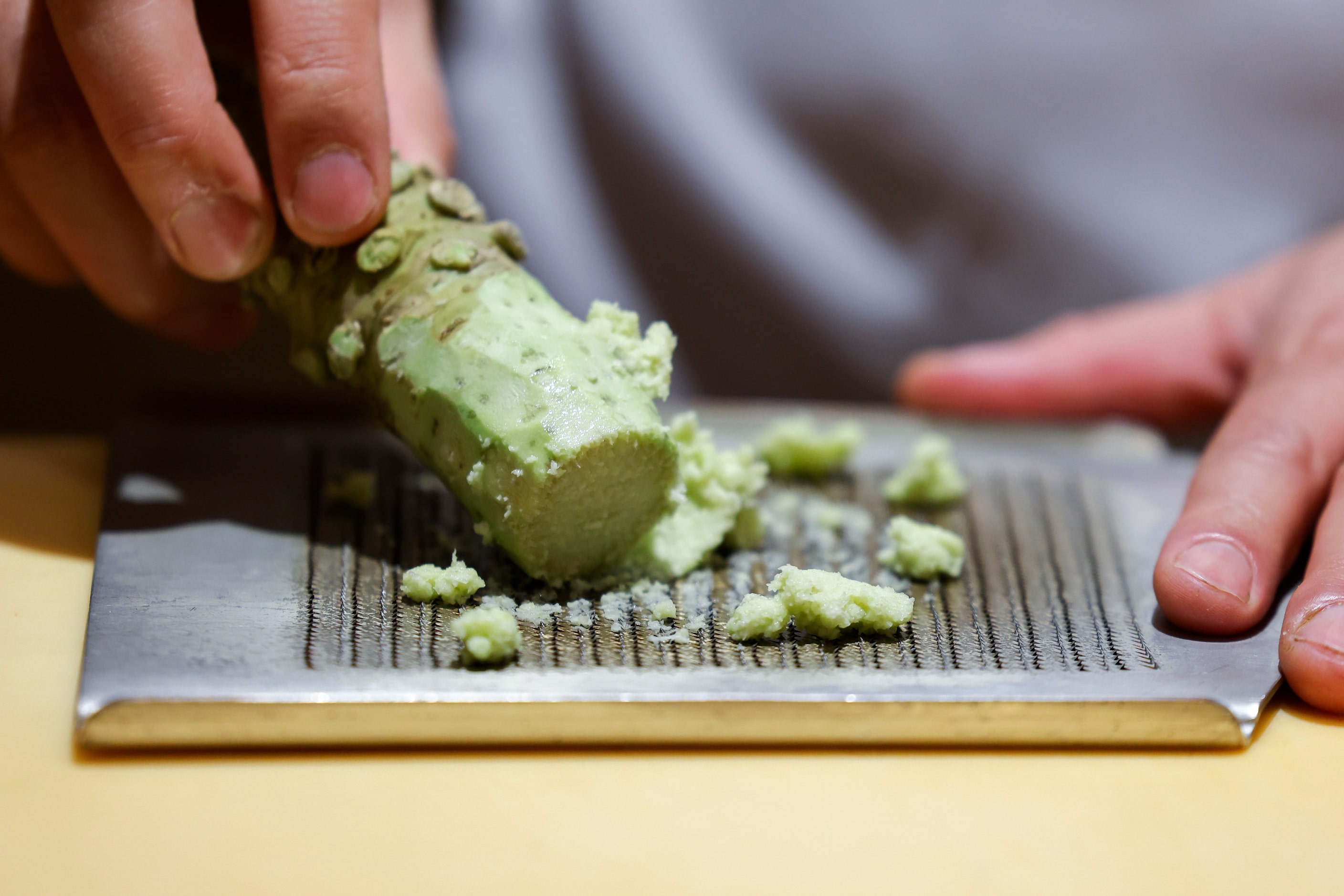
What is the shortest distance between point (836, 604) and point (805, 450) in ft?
1.81

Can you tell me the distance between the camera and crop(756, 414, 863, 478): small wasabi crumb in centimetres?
172

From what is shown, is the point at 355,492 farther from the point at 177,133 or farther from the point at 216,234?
the point at 177,133

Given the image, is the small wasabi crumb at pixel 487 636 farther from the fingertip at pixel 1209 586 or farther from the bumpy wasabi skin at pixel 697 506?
the fingertip at pixel 1209 586

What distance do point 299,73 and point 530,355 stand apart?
0.39m

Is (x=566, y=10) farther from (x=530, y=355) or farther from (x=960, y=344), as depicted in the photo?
(x=530, y=355)

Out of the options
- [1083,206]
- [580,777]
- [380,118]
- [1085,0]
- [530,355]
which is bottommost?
[580,777]

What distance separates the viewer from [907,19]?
2.32 meters

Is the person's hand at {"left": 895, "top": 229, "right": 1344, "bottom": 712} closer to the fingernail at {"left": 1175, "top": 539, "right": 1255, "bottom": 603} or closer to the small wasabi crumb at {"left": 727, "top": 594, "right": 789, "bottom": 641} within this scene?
the fingernail at {"left": 1175, "top": 539, "right": 1255, "bottom": 603}

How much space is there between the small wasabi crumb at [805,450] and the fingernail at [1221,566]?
57cm

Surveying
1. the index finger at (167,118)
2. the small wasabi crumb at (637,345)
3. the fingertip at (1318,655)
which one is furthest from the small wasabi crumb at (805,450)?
the index finger at (167,118)

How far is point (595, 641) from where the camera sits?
3.89 feet

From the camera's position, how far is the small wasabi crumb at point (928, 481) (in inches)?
65.2

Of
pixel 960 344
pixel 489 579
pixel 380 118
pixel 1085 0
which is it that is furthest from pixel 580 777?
pixel 1085 0

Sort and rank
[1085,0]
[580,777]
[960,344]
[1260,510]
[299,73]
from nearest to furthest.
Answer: [580,777]
[299,73]
[1260,510]
[1085,0]
[960,344]
